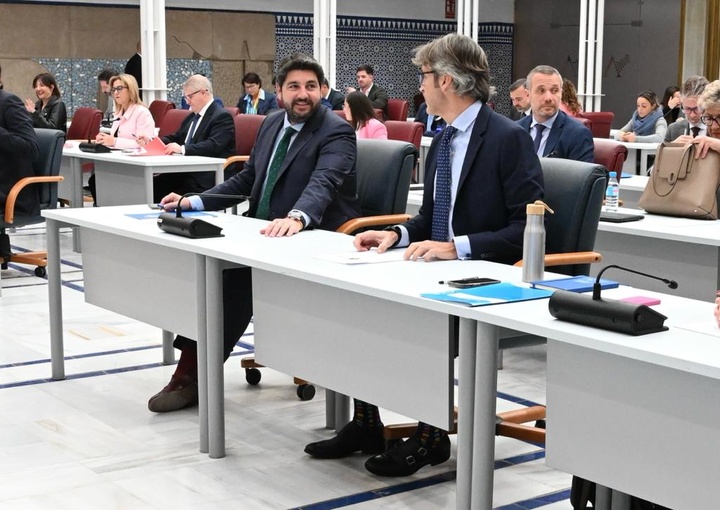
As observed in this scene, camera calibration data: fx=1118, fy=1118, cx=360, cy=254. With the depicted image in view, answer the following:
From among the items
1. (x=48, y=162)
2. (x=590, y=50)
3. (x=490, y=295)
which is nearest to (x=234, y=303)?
(x=490, y=295)

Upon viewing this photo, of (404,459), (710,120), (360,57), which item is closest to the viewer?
(404,459)

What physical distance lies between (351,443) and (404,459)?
264 millimetres

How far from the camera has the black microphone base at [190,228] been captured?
3846mm

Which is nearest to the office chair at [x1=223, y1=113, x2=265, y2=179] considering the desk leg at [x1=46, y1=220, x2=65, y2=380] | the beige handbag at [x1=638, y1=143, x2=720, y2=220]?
the desk leg at [x1=46, y1=220, x2=65, y2=380]

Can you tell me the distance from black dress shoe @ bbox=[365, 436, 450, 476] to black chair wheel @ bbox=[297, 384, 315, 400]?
0.89 meters

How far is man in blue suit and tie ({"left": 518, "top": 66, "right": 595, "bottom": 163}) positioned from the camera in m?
5.40

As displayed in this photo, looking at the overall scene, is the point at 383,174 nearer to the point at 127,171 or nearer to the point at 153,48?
the point at 127,171

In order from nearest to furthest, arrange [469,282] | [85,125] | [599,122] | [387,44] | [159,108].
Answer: [469,282] < [85,125] < [599,122] < [159,108] < [387,44]

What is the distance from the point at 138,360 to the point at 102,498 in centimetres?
179

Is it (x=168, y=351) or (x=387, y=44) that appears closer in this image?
(x=168, y=351)

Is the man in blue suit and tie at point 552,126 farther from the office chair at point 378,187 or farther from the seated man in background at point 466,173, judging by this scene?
the seated man in background at point 466,173

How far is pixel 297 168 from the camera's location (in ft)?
14.4

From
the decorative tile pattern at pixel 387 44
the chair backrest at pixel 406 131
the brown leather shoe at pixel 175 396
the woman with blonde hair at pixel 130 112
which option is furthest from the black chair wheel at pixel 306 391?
the decorative tile pattern at pixel 387 44

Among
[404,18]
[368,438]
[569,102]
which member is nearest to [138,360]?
[368,438]
